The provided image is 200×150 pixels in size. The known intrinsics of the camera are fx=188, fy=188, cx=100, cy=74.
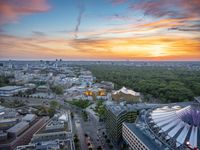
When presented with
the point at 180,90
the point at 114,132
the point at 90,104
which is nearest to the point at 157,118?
the point at 114,132

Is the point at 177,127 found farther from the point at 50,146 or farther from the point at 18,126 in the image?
the point at 18,126

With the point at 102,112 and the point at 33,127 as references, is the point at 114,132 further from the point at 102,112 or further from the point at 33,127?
the point at 33,127

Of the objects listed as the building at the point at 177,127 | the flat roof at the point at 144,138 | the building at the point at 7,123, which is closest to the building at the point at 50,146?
the flat roof at the point at 144,138

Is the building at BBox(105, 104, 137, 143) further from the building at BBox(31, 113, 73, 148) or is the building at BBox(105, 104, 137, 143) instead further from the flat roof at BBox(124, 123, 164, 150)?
the building at BBox(31, 113, 73, 148)

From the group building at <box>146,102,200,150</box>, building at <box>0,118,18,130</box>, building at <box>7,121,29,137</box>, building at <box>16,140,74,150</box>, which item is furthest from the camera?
building at <box>0,118,18,130</box>

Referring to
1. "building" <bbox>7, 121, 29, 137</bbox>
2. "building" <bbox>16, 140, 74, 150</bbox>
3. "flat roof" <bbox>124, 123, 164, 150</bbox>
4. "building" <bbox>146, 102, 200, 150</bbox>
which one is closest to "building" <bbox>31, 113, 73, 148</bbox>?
"building" <bbox>16, 140, 74, 150</bbox>

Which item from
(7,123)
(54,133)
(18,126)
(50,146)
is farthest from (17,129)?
(50,146)

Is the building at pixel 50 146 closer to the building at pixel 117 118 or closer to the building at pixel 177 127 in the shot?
the building at pixel 117 118

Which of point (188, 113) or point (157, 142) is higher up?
point (188, 113)

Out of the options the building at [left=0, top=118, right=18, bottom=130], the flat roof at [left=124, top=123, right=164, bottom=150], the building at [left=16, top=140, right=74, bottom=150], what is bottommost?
the building at [left=0, top=118, right=18, bottom=130]
